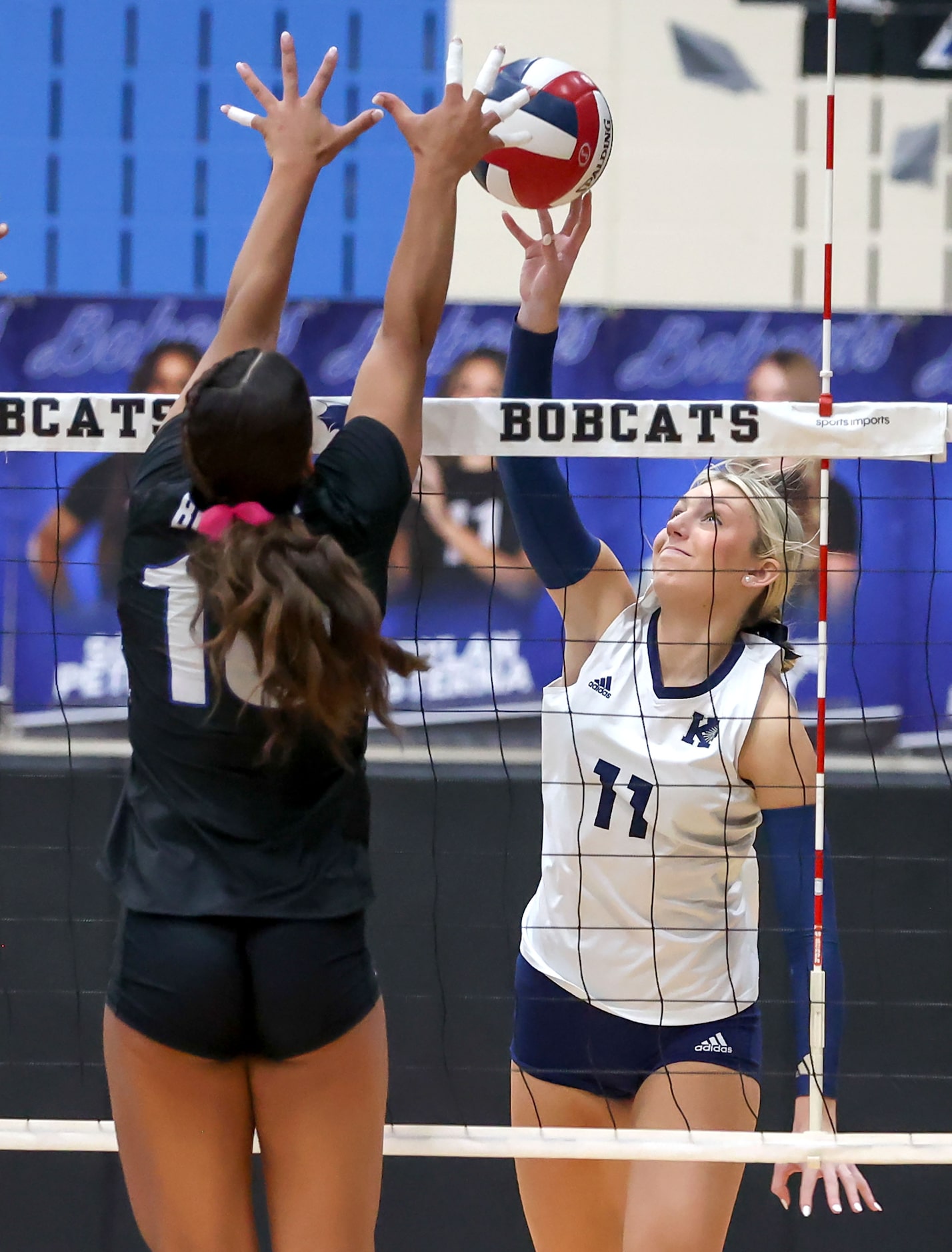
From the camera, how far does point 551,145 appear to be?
2494 millimetres

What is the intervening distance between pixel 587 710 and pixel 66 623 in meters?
4.04

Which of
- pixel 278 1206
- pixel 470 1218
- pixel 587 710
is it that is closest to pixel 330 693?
pixel 278 1206

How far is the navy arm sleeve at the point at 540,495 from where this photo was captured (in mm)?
2217

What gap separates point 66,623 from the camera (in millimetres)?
5879

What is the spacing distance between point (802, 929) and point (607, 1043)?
1.25 ft

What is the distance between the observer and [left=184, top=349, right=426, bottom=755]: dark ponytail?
1416mm

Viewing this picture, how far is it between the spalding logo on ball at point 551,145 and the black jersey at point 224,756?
1146 mm

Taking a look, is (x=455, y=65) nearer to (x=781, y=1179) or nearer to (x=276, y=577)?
(x=276, y=577)

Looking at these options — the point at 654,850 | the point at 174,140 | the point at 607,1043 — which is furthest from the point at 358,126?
the point at 174,140

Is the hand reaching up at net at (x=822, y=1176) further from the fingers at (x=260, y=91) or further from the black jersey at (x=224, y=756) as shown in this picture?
the fingers at (x=260, y=91)

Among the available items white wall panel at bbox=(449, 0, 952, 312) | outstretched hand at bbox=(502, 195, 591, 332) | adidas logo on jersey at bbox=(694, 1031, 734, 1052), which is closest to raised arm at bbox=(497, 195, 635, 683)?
outstretched hand at bbox=(502, 195, 591, 332)

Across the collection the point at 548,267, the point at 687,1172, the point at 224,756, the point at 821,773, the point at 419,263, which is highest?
the point at 548,267

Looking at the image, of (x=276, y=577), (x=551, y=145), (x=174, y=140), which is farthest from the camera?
(x=174, y=140)

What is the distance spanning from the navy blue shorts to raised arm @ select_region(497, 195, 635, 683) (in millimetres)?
622
